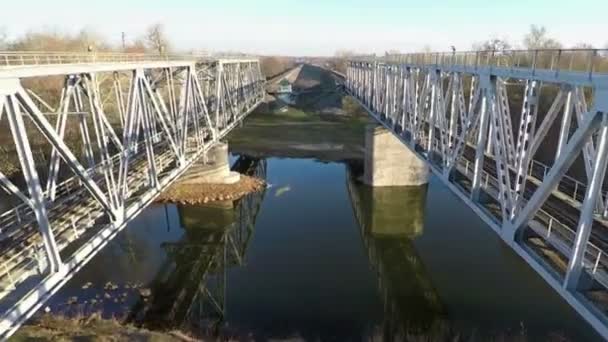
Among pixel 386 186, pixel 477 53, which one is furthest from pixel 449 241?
pixel 477 53

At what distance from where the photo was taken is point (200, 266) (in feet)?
89.4

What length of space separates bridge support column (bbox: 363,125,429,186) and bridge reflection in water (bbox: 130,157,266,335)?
36.1 ft

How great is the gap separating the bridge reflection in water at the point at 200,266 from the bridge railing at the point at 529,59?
53.7 ft

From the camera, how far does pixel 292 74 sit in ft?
422

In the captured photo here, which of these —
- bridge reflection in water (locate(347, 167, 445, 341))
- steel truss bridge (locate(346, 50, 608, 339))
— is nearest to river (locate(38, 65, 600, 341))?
bridge reflection in water (locate(347, 167, 445, 341))

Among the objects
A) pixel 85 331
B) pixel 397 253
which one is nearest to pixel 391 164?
pixel 397 253

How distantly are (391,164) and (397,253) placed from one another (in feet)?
46.9

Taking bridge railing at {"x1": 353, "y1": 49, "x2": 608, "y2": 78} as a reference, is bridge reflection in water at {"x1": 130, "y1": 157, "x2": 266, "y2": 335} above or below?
below

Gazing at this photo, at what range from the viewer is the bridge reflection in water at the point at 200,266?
21.3 m

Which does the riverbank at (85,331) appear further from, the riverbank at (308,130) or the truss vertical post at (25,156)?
the riverbank at (308,130)

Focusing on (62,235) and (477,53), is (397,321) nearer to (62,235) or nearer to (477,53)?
(477,53)

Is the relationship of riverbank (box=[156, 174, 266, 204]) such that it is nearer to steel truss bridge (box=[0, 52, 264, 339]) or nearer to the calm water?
the calm water

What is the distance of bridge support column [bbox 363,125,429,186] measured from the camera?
4175 centimetres

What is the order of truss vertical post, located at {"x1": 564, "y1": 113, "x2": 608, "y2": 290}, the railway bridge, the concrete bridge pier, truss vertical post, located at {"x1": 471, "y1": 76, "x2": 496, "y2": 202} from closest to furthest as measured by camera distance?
truss vertical post, located at {"x1": 564, "y1": 113, "x2": 608, "y2": 290} < the railway bridge < truss vertical post, located at {"x1": 471, "y1": 76, "x2": 496, "y2": 202} < the concrete bridge pier
